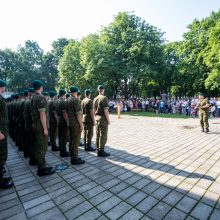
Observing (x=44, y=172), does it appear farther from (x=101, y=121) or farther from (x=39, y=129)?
(x=101, y=121)

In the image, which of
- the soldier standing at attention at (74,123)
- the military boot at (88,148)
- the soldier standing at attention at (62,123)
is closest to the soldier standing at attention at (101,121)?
the military boot at (88,148)

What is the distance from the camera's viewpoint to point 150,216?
2820 mm

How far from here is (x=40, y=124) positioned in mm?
4301

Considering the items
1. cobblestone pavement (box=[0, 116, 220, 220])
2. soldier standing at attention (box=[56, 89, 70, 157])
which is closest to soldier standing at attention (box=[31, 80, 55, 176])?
cobblestone pavement (box=[0, 116, 220, 220])

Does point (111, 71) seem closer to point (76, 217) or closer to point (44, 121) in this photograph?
point (44, 121)

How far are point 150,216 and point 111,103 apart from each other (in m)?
22.6

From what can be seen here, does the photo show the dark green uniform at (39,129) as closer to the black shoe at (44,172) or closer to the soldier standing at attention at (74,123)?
the black shoe at (44,172)

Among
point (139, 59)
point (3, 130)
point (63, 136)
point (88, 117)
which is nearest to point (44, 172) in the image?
point (3, 130)

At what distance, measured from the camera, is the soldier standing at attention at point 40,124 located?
422cm

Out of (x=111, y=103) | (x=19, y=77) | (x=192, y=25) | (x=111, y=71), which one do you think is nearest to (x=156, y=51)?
(x=111, y=71)

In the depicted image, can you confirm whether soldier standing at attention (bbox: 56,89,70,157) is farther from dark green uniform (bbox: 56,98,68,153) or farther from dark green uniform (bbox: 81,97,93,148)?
dark green uniform (bbox: 81,97,93,148)

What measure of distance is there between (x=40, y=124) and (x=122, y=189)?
2315 mm

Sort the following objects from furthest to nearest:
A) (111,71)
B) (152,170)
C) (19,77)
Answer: (19,77)
(111,71)
(152,170)

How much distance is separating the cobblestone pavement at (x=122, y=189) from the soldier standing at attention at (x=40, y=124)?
0.34 metres
